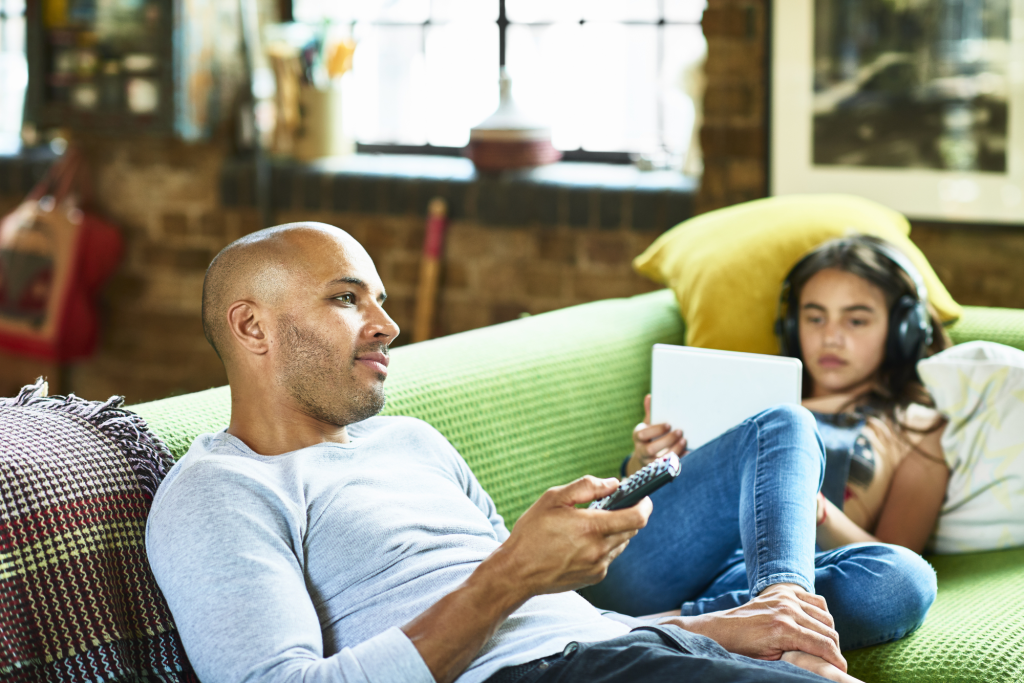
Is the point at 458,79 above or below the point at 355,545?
above

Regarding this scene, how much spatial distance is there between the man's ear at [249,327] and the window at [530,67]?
2222mm

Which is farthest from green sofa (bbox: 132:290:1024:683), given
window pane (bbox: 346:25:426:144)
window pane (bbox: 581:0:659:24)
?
window pane (bbox: 346:25:426:144)

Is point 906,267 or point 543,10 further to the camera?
point 543,10

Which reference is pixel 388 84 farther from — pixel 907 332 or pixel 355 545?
pixel 355 545

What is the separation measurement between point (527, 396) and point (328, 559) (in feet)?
2.31

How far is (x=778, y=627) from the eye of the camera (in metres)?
1.28

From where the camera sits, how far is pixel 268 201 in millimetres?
3652

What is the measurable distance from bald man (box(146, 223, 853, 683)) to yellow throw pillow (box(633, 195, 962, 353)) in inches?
33.9

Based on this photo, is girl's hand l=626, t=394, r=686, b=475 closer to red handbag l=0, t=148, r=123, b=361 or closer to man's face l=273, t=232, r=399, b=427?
man's face l=273, t=232, r=399, b=427

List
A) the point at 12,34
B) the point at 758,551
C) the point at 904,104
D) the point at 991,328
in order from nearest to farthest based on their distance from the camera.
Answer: the point at 758,551
the point at 991,328
the point at 904,104
the point at 12,34

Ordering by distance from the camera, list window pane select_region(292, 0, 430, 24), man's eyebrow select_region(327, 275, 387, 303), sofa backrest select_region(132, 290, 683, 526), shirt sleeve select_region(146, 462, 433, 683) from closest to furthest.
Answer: shirt sleeve select_region(146, 462, 433, 683)
man's eyebrow select_region(327, 275, 387, 303)
sofa backrest select_region(132, 290, 683, 526)
window pane select_region(292, 0, 430, 24)

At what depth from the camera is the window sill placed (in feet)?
10.4

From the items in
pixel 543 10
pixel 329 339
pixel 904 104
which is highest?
pixel 543 10

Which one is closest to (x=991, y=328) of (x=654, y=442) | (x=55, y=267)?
(x=654, y=442)
